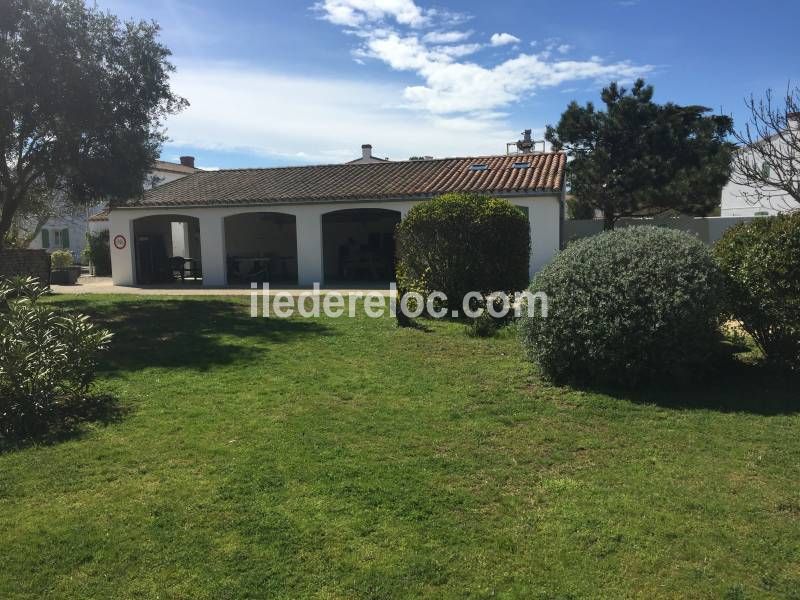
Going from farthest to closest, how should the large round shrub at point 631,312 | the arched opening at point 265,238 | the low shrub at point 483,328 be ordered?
the arched opening at point 265,238
the low shrub at point 483,328
the large round shrub at point 631,312

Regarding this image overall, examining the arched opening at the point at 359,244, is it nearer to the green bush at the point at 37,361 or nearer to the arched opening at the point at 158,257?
the arched opening at the point at 158,257

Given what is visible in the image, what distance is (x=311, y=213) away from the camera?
61.9 ft

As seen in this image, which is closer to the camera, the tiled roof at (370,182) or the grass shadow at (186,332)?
the grass shadow at (186,332)

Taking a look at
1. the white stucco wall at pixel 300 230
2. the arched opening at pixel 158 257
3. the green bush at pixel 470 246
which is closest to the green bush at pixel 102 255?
the arched opening at pixel 158 257

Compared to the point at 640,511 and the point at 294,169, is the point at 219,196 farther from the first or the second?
the point at 640,511

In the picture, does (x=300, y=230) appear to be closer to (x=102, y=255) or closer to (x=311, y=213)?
(x=311, y=213)

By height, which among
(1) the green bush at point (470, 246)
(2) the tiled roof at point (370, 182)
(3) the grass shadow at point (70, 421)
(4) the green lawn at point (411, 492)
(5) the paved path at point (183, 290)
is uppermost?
(2) the tiled roof at point (370, 182)

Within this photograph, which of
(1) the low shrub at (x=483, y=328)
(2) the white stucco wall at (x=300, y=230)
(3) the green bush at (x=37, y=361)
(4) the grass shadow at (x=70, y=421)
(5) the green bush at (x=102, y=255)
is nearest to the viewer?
(4) the grass shadow at (x=70, y=421)

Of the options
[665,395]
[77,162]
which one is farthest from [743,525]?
[77,162]

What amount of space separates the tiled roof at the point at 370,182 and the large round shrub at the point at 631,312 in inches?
404

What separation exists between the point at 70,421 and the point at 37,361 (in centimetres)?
63

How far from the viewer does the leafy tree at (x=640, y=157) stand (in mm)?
24391

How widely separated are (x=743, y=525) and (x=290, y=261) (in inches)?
870

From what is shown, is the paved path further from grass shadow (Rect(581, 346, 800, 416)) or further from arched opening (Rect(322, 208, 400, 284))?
grass shadow (Rect(581, 346, 800, 416))
